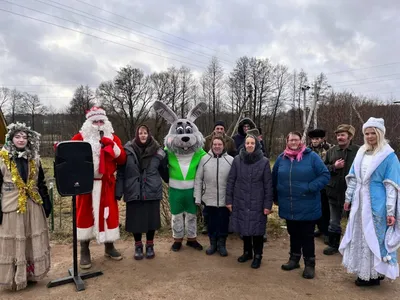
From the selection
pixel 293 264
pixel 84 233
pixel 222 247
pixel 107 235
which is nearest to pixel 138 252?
pixel 107 235

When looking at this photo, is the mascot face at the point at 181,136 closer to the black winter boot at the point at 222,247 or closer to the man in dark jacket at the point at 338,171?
the black winter boot at the point at 222,247

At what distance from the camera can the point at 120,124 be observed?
36750 mm

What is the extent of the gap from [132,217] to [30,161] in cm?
156

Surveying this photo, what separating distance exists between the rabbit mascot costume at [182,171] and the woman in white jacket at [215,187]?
0.15 meters

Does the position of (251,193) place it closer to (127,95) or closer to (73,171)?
(73,171)

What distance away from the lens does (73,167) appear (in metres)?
3.69

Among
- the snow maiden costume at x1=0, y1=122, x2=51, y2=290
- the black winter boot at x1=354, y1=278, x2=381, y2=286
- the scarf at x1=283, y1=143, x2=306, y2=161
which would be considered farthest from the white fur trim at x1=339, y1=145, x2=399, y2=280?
the snow maiden costume at x1=0, y1=122, x2=51, y2=290

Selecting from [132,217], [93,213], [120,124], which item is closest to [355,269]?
[132,217]

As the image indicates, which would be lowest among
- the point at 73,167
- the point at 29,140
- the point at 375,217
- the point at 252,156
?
the point at 375,217

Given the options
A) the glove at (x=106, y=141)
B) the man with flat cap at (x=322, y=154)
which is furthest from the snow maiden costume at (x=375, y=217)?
the glove at (x=106, y=141)

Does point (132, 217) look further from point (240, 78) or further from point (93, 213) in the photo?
point (240, 78)

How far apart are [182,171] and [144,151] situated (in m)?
0.66

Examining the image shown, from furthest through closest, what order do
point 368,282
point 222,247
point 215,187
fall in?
point 222,247
point 215,187
point 368,282

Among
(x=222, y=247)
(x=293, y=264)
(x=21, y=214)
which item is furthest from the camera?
(x=222, y=247)
